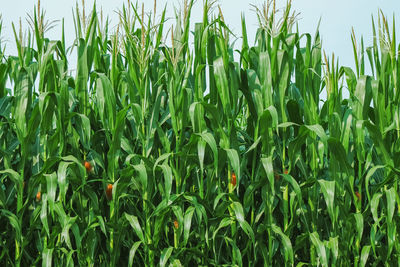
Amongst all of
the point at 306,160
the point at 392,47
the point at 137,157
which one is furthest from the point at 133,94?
the point at 392,47

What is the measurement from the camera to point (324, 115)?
3.51m

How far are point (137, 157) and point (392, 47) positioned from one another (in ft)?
5.51

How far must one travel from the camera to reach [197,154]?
324 cm

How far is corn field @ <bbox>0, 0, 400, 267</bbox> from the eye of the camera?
3170 mm

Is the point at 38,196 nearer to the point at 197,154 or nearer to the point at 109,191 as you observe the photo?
the point at 109,191

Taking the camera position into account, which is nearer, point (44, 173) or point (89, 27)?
point (44, 173)

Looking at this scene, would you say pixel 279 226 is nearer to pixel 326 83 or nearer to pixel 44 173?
pixel 326 83

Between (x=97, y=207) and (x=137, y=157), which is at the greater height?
(x=137, y=157)

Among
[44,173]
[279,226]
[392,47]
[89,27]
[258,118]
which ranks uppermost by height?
[89,27]

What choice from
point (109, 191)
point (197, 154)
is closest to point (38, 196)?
point (109, 191)

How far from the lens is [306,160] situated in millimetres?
3389

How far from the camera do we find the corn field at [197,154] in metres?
3.17

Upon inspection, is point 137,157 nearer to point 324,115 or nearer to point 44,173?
point 44,173

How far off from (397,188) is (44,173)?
6.61ft
